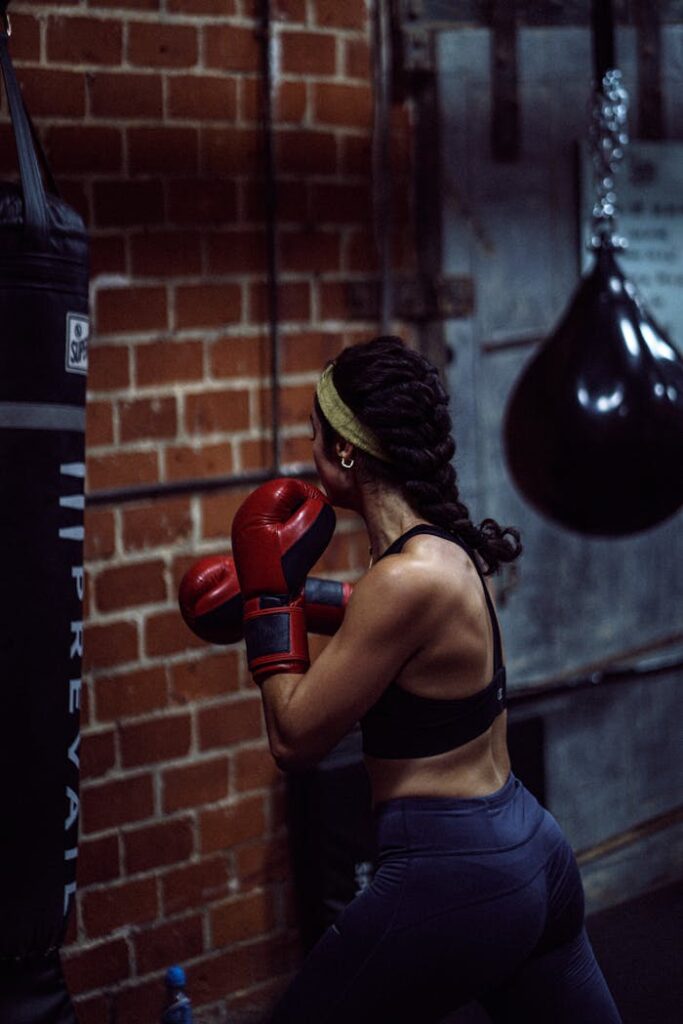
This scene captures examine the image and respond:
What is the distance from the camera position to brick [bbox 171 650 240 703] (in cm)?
309

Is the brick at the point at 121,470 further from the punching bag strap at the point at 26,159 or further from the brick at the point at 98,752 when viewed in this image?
the punching bag strap at the point at 26,159

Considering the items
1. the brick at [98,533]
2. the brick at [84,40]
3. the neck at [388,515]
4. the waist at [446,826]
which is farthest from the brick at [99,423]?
the waist at [446,826]

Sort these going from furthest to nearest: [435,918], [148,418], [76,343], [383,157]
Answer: [383,157] → [148,418] → [76,343] → [435,918]

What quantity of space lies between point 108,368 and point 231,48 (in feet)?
2.51

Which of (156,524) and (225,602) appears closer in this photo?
(225,602)

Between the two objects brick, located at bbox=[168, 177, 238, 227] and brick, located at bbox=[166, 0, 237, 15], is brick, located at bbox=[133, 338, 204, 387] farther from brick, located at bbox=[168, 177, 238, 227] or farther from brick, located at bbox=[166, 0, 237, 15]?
brick, located at bbox=[166, 0, 237, 15]

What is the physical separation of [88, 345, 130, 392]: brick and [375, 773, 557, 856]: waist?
120 cm

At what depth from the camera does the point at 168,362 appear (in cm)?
299

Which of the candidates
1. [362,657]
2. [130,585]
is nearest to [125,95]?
[130,585]

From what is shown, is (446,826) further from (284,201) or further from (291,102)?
(291,102)

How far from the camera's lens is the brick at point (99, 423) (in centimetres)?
288

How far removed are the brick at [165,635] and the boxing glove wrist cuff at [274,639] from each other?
933 mm

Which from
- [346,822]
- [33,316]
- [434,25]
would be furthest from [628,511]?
[33,316]

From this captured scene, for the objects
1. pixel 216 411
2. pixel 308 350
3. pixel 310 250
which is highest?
pixel 310 250
